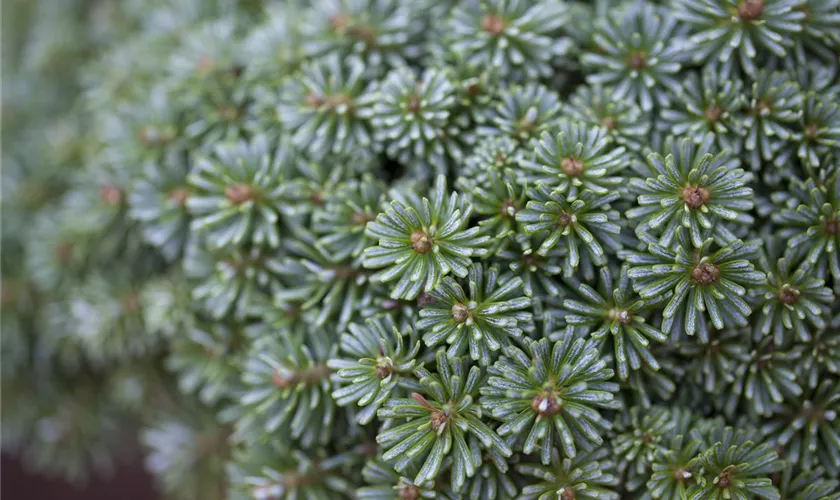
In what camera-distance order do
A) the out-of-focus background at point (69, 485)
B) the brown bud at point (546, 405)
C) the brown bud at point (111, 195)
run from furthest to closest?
the out-of-focus background at point (69, 485) < the brown bud at point (111, 195) < the brown bud at point (546, 405)

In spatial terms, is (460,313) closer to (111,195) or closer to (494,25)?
(494,25)

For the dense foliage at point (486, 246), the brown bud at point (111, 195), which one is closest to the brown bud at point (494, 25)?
the dense foliage at point (486, 246)

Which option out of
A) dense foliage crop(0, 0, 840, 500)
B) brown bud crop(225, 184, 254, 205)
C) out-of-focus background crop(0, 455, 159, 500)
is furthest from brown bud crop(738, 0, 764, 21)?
out-of-focus background crop(0, 455, 159, 500)

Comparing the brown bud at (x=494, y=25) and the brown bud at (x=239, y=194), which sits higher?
the brown bud at (x=494, y=25)

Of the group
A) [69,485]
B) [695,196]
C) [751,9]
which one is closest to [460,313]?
[695,196]

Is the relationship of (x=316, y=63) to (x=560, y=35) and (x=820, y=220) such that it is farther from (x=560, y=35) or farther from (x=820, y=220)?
(x=820, y=220)

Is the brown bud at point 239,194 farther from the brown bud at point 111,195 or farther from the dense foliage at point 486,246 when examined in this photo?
the brown bud at point 111,195

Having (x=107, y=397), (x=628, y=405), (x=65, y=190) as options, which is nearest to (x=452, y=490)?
(x=628, y=405)

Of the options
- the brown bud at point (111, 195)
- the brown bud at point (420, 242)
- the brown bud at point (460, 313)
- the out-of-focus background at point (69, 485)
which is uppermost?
the brown bud at point (420, 242)

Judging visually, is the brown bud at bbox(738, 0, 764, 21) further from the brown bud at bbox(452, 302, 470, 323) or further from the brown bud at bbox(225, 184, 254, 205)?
the brown bud at bbox(225, 184, 254, 205)
